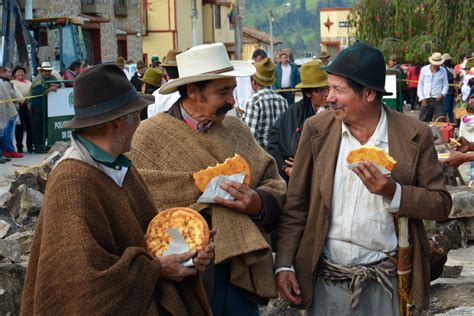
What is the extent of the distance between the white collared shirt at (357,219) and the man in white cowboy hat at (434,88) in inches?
736

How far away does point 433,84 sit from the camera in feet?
74.9

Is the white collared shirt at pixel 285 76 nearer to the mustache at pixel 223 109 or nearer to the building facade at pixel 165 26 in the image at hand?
the mustache at pixel 223 109

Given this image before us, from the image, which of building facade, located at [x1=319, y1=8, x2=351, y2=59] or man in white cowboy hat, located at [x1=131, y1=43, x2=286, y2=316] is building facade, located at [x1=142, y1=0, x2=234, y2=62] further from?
man in white cowboy hat, located at [x1=131, y1=43, x2=286, y2=316]

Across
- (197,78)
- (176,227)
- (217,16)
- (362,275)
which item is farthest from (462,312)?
(217,16)

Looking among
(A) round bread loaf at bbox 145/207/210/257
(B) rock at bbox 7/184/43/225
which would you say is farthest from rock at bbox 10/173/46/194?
(A) round bread loaf at bbox 145/207/210/257

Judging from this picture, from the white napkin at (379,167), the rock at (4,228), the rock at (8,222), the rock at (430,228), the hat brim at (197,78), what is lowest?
the rock at (8,222)

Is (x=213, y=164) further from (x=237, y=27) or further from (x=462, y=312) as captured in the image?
(x=237, y=27)

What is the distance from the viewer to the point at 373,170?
13.6 feet

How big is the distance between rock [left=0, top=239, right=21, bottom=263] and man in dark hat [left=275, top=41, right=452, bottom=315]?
3.65 m

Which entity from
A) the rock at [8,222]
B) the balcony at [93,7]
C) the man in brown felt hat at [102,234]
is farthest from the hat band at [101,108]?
the balcony at [93,7]

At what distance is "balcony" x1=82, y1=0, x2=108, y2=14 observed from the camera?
A: 41125mm

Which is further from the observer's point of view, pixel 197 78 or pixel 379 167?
pixel 197 78

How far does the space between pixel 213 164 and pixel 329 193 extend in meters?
0.59

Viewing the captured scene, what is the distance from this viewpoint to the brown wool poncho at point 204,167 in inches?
179
